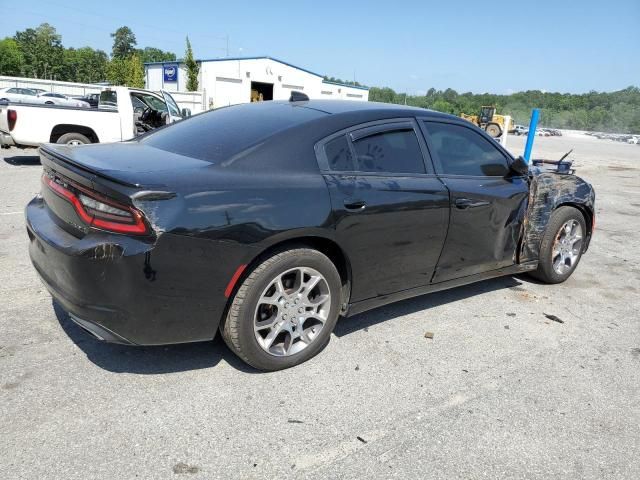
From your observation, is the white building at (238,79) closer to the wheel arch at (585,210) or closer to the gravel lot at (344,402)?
the wheel arch at (585,210)

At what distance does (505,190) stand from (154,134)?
2.82 m

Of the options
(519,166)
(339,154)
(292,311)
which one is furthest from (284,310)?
(519,166)

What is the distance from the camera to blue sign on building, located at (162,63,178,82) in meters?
39.4

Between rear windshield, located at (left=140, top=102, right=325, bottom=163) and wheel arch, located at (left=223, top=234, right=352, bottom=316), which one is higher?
rear windshield, located at (left=140, top=102, right=325, bottom=163)

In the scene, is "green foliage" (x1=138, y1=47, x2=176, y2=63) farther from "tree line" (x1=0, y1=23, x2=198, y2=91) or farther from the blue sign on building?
the blue sign on building

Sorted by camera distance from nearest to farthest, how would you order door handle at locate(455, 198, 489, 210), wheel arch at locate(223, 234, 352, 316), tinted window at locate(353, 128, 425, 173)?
wheel arch at locate(223, 234, 352, 316)
tinted window at locate(353, 128, 425, 173)
door handle at locate(455, 198, 489, 210)

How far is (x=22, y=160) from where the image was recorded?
11062 millimetres

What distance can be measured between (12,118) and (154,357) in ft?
28.7

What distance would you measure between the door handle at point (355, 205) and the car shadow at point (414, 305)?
994mm

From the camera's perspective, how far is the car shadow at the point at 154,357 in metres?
2.83

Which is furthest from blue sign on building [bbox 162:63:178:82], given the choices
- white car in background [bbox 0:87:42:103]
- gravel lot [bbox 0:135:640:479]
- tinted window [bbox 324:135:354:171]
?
tinted window [bbox 324:135:354:171]

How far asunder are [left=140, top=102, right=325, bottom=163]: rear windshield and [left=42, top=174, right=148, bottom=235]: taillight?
0.63 metres

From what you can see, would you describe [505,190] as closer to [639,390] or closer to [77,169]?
[639,390]

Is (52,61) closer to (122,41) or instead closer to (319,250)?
(122,41)
